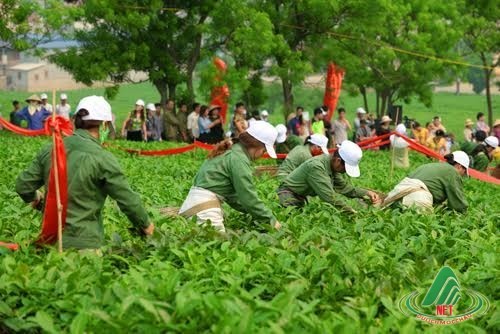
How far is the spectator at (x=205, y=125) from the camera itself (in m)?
26.3

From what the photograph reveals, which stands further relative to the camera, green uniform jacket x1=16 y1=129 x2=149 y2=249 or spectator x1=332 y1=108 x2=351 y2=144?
spectator x1=332 y1=108 x2=351 y2=144

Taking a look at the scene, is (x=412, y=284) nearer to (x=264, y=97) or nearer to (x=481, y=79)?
(x=264, y=97)

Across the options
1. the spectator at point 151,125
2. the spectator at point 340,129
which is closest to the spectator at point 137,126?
the spectator at point 151,125

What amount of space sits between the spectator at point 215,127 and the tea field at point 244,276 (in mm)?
15685

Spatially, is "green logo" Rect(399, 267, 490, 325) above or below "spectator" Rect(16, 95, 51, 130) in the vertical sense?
above

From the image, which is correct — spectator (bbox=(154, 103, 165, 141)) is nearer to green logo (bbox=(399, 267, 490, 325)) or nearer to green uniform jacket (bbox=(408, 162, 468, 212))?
green uniform jacket (bbox=(408, 162, 468, 212))

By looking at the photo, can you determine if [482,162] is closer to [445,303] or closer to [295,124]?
[295,124]

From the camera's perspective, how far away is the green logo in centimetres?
654

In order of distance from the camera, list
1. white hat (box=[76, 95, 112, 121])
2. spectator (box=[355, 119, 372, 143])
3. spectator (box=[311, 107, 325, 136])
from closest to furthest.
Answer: white hat (box=[76, 95, 112, 121])
spectator (box=[311, 107, 325, 136])
spectator (box=[355, 119, 372, 143])

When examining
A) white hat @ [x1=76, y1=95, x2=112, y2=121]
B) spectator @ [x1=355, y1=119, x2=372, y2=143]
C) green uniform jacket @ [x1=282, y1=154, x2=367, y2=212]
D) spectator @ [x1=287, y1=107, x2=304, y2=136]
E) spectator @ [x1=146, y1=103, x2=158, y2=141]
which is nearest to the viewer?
white hat @ [x1=76, y1=95, x2=112, y2=121]

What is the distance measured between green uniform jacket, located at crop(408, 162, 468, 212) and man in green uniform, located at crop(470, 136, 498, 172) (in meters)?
9.45

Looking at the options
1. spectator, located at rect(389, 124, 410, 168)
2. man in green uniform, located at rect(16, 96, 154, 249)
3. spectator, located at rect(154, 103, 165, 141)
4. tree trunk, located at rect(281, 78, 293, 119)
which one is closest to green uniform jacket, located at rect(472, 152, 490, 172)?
spectator, located at rect(389, 124, 410, 168)

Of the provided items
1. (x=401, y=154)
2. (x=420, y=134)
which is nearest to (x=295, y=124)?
(x=401, y=154)

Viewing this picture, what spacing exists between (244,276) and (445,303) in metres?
1.33
